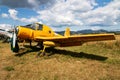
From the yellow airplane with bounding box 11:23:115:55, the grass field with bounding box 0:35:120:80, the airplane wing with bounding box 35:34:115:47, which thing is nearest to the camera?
the grass field with bounding box 0:35:120:80

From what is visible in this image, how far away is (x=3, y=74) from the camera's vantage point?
31.1ft

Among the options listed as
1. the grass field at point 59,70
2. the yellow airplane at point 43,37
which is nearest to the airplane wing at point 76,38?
the yellow airplane at point 43,37

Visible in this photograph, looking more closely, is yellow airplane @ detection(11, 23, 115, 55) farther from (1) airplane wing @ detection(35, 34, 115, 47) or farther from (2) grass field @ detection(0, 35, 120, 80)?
(2) grass field @ detection(0, 35, 120, 80)

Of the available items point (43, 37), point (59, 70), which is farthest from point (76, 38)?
point (59, 70)

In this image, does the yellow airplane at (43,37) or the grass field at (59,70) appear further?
the yellow airplane at (43,37)

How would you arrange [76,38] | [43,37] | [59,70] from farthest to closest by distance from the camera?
[43,37] → [76,38] → [59,70]

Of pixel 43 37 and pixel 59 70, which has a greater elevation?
pixel 43 37

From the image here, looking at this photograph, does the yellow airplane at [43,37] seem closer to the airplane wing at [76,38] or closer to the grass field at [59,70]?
the airplane wing at [76,38]

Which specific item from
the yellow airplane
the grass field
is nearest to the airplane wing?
the yellow airplane

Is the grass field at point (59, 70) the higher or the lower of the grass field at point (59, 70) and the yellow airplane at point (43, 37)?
the lower

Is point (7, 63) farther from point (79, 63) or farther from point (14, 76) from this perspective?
point (79, 63)

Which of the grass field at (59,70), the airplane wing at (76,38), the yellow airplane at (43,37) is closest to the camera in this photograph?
the grass field at (59,70)

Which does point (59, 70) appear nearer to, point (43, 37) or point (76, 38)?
point (76, 38)

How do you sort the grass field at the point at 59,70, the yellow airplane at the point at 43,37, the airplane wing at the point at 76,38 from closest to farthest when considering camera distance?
the grass field at the point at 59,70, the airplane wing at the point at 76,38, the yellow airplane at the point at 43,37
